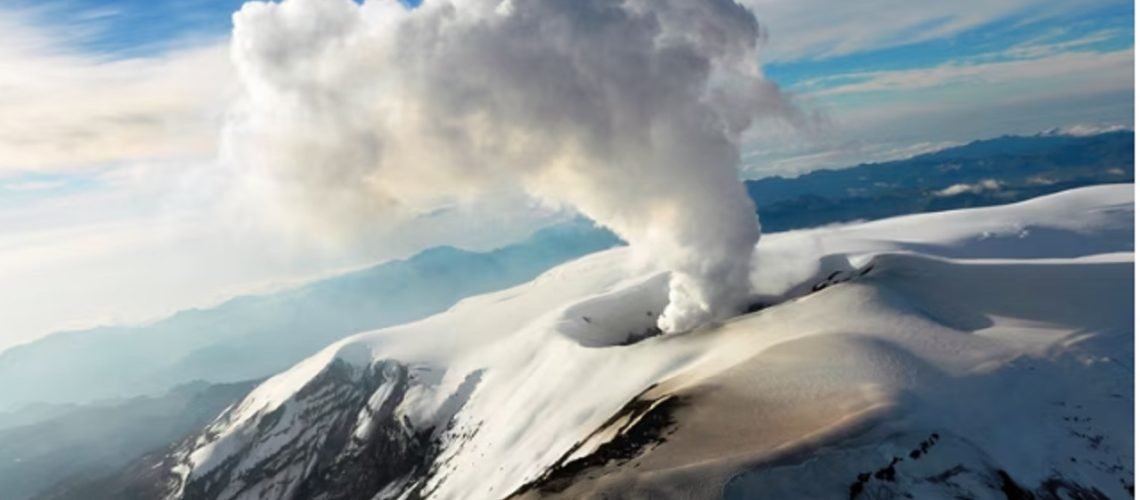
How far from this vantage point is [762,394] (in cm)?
5069

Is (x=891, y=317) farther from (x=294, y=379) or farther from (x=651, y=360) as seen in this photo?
(x=294, y=379)

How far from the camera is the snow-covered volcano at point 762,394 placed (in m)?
40.9

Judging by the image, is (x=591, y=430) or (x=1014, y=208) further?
(x=1014, y=208)

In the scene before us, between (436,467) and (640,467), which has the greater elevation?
(640,467)

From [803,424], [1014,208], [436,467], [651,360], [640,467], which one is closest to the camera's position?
[640,467]

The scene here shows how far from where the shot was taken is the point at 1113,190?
182750 mm

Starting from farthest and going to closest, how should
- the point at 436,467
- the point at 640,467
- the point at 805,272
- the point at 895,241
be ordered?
the point at 895,241 < the point at 805,272 < the point at 436,467 < the point at 640,467

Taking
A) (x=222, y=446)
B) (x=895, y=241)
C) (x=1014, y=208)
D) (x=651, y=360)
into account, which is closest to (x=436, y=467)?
(x=651, y=360)

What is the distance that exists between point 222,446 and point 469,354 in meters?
39.3

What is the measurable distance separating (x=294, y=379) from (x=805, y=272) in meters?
77.7

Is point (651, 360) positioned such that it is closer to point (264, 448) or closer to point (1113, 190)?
point (264, 448)

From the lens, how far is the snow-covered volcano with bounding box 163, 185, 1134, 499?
40.9 m

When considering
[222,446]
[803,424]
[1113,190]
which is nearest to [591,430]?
[803,424]

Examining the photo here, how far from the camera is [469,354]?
108 m
